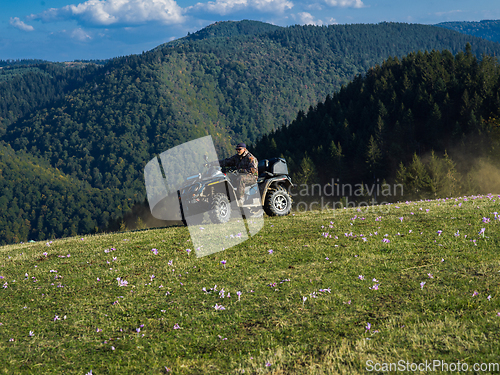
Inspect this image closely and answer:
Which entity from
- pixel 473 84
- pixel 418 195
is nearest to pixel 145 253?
pixel 418 195

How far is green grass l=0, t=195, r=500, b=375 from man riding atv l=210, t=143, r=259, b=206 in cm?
344

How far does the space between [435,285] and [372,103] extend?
4744 inches

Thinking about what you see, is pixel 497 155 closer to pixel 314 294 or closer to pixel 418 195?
→ pixel 418 195

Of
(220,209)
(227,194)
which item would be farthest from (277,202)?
(220,209)

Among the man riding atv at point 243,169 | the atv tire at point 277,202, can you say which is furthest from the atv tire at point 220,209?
the atv tire at point 277,202

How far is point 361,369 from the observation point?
469cm

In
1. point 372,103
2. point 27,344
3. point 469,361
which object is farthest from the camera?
point 372,103

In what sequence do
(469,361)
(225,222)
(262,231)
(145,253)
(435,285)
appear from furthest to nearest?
1. (225,222)
2. (262,231)
3. (145,253)
4. (435,285)
5. (469,361)

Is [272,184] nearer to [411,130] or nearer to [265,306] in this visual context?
[265,306]

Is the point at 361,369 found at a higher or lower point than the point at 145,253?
lower

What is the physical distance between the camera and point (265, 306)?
6.62 meters

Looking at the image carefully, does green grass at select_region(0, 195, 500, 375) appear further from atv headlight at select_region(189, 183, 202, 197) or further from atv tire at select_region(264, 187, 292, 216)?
atv tire at select_region(264, 187, 292, 216)

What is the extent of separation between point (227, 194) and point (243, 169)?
1034 mm

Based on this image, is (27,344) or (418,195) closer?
(27,344)
